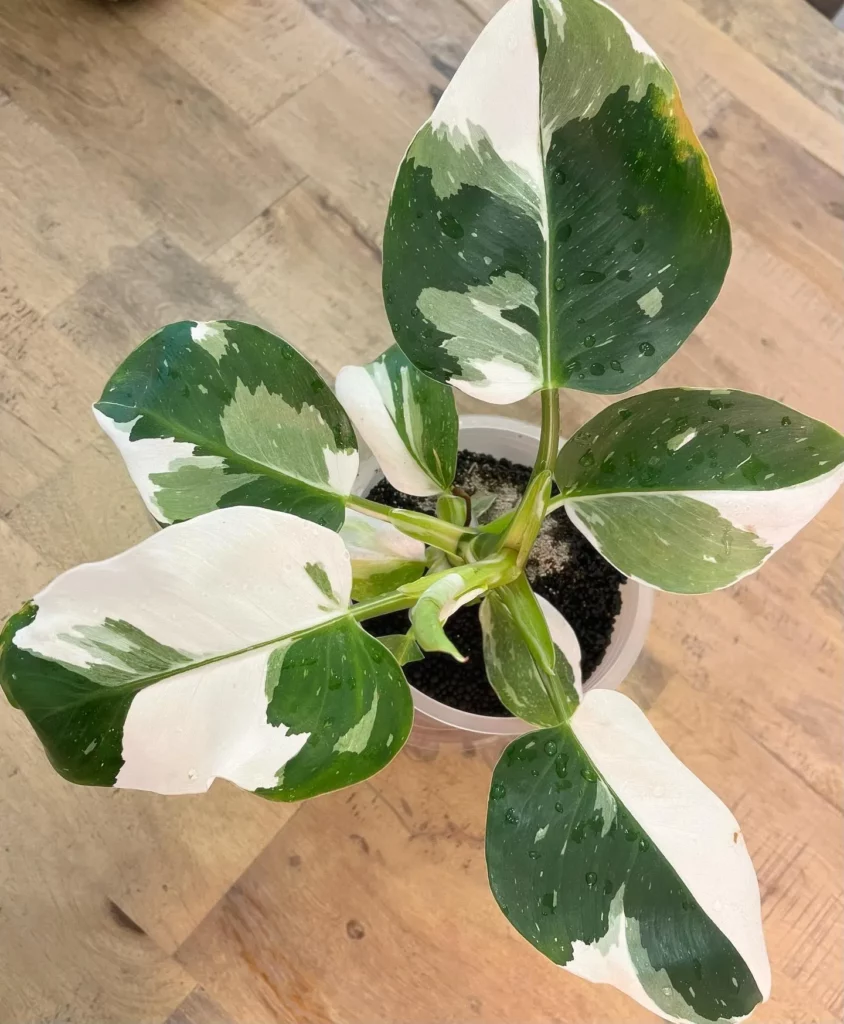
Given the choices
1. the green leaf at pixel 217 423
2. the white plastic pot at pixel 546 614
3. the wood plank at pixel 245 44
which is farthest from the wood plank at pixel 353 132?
the green leaf at pixel 217 423

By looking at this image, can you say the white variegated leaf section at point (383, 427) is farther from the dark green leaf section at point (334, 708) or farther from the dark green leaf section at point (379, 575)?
the dark green leaf section at point (334, 708)

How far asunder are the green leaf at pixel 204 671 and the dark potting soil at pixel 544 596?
9.4 inches

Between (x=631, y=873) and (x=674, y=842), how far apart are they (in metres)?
0.03

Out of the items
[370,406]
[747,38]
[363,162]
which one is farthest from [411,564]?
[747,38]

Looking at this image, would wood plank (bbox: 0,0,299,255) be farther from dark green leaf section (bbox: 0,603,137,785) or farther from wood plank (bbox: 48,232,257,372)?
dark green leaf section (bbox: 0,603,137,785)

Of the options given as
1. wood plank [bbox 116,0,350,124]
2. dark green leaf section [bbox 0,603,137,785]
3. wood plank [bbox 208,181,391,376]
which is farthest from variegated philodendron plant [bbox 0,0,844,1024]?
wood plank [bbox 116,0,350,124]

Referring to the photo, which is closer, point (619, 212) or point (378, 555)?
point (619, 212)

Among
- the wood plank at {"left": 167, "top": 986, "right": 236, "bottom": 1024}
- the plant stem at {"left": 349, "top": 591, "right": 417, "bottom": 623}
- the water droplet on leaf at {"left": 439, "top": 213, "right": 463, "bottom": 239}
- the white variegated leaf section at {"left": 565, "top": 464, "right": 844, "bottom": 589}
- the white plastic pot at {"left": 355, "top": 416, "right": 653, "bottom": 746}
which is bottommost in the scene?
the wood plank at {"left": 167, "top": 986, "right": 236, "bottom": 1024}

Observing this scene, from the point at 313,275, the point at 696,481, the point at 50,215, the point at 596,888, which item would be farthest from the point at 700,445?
the point at 50,215

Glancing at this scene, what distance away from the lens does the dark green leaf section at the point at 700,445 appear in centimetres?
43

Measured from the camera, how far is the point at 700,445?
0.46 meters

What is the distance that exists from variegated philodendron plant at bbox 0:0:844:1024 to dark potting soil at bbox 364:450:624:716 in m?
0.12

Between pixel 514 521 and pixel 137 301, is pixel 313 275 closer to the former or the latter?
pixel 137 301

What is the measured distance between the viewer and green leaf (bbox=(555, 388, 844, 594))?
43cm
